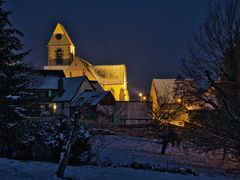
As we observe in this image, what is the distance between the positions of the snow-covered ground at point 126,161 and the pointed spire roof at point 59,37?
3031 inches

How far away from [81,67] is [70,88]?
2244cm

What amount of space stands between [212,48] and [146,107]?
4400 centimetres

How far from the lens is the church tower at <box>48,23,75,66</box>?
10519cm

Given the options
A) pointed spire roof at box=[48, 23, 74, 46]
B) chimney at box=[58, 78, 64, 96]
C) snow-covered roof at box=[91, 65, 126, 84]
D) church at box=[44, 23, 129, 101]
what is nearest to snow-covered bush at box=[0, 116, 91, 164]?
chimney at box=[58, 78, 64, 96]

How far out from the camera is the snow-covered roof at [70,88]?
5979 centimetres

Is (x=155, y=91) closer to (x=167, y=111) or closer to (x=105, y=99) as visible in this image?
(x=105, y=99)

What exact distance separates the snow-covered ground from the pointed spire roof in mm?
76977

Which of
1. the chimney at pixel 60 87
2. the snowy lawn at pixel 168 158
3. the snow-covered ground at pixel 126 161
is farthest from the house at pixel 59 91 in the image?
the snowy lawn at pixel 168 158

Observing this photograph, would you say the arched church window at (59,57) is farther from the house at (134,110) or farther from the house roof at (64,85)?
the house at (134,110)

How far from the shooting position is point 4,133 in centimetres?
1445

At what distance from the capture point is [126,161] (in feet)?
72.9

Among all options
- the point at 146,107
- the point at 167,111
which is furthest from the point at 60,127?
the point at 146,107

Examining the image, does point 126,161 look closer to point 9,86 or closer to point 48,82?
point 9,86

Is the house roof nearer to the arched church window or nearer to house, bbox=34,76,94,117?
house, bbox=34,76,94,117
